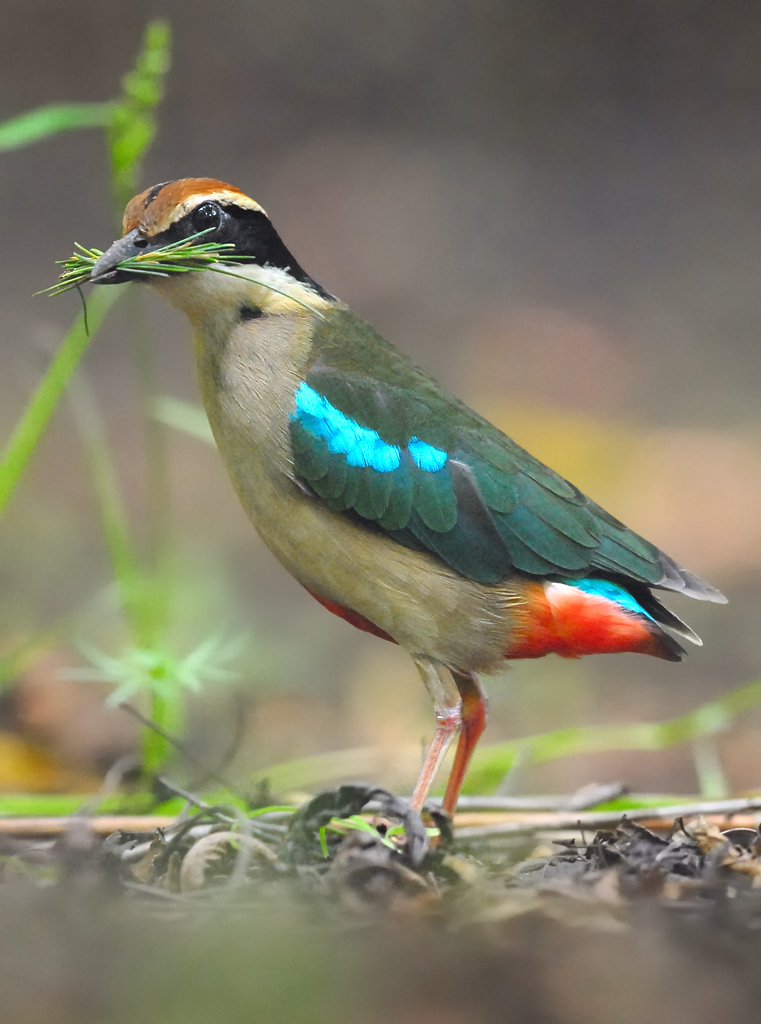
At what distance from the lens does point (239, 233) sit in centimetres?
319

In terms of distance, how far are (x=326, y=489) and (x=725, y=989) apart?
1.72 metres

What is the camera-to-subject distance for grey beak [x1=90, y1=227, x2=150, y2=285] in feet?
9.72

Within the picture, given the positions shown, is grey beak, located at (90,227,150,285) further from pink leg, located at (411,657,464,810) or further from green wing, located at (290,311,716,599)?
pink leg, located at (411,657,464,810)

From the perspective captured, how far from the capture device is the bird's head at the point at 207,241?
304 centimetres

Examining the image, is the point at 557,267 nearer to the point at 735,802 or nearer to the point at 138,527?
the point at 138,527

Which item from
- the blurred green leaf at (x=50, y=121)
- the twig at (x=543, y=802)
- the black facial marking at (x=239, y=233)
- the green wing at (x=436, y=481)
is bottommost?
the twig at (x=543, y=802)

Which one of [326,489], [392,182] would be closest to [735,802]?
[326,489]

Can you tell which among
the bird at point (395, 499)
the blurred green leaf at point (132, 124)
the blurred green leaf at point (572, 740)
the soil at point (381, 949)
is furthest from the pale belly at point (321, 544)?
the blurred green leaf at point (572, 740)

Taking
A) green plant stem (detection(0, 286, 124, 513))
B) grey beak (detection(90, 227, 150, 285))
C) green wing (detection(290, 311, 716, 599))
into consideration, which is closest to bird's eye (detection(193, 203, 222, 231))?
grey beak (detection(90, 227, 150, 285))

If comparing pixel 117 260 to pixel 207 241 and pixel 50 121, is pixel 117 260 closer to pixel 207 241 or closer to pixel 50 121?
pixel 207 241

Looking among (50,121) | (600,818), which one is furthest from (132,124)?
(600,818)

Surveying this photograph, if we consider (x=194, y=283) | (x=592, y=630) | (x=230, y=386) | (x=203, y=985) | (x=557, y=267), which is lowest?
(x=203, y=985)

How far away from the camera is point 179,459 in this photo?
8.96m

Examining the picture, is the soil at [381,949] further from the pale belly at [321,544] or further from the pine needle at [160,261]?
the pine needle at [160,261]
